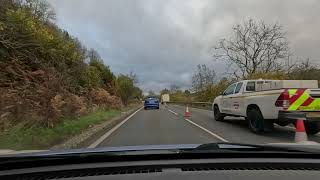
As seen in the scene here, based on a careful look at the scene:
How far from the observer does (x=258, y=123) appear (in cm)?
1697

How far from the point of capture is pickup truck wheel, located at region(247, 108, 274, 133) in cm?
1670

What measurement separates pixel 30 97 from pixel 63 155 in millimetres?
16062

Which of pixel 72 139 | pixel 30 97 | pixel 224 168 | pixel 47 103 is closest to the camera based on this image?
pixel 224 168

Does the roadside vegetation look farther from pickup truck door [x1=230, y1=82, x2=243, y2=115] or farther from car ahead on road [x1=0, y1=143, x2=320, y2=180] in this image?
car ahead on road [x1=0, y1=143, x2=320, y2=180]

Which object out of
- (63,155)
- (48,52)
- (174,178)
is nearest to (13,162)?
(63,155)

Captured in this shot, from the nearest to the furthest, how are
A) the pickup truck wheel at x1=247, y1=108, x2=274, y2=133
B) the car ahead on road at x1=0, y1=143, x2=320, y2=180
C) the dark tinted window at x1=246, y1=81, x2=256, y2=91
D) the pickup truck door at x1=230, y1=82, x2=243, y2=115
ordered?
the car ahead on road at x1=0, y1=143, x2=320, y2=180 → the pickup truck wheel at x1=247, y1=108, x2=274, y2=133 → the dark tinted window at x1=246, y1=81, x2=256, y2=91 → the pickup truck door at x1=230, y1=82, x2=243, y2=115

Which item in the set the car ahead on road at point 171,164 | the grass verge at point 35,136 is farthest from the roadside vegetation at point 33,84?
the car ahead on road at point 171,164

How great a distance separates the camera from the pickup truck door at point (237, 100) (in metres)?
19.3

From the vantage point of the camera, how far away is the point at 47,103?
17.3 meters

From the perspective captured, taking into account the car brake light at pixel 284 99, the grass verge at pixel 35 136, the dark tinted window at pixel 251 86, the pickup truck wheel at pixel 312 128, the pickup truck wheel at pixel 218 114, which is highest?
the dark tinted window at pixel 251 86

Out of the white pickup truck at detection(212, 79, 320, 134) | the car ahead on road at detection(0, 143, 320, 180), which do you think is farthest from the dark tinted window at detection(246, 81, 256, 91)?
the car ahead on road at detection(0, 143, 320, 180)

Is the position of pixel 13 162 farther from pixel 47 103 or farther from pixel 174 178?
pixel 47 103

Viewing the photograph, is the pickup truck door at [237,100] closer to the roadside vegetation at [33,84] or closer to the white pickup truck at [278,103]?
the white pickup truck at [278,103]

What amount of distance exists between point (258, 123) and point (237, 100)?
2756mm
